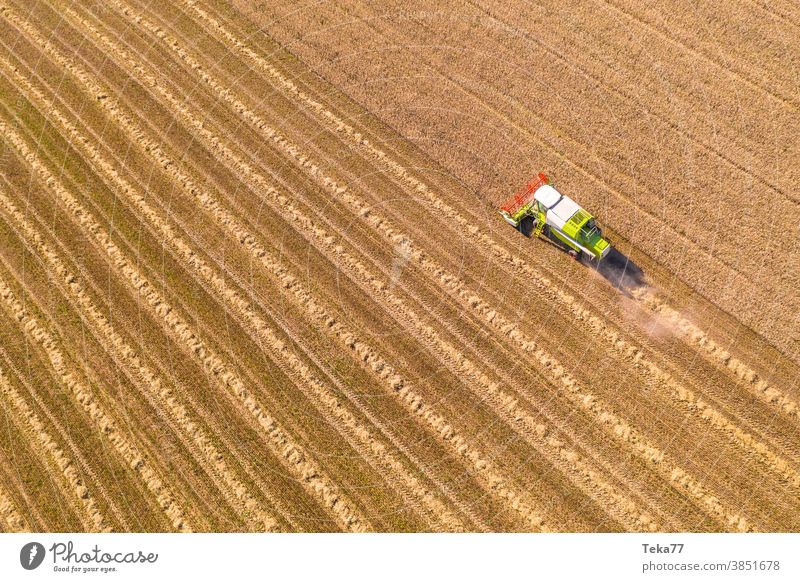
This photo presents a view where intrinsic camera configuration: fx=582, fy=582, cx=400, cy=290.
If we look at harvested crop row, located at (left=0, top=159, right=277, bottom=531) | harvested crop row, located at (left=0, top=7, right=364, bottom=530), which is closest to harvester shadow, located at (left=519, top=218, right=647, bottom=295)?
harvested crop row, located at (left=0, top=7, right=364, bottom=530)

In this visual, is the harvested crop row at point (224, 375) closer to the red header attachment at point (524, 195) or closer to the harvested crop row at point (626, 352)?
the harvested crop row at point (626, 352)

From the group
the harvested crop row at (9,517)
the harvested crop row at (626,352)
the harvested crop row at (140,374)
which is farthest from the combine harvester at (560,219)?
the harvested crop row at (9,517)

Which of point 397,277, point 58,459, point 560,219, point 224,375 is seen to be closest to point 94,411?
point 58,459

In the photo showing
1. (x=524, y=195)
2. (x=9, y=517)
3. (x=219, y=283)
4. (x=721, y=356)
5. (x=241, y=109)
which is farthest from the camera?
(x=241, y=109)

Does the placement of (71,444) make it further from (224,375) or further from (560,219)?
(560,219)

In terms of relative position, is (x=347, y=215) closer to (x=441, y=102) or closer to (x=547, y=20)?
(x=441, y=102)

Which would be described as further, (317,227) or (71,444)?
(317,227)

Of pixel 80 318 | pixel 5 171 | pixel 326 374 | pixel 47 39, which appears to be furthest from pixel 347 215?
pixel 47 39
